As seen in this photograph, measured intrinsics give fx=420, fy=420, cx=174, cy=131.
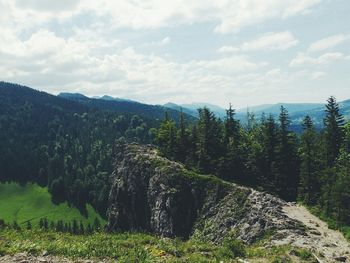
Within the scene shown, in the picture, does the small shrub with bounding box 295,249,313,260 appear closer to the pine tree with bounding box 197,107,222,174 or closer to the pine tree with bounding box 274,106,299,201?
the pine tree with bounding box 274,106,299,201

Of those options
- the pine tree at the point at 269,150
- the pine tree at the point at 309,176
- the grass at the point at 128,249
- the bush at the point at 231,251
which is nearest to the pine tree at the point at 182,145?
the pine tree at the point at 269,150

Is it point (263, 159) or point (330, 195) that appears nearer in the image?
point (330, 195)

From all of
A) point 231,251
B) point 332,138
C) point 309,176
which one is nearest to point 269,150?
point 332,138

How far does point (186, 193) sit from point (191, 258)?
181 ft

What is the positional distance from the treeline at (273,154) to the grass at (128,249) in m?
42.8

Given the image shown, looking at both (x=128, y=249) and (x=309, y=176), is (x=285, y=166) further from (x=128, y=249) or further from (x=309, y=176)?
(x=128, y=249)

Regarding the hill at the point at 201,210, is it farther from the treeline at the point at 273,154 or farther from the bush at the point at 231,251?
the treeline at the point at 273,154

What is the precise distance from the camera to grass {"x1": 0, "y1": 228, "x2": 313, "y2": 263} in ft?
73.3

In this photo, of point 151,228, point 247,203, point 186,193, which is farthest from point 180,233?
point 247,203

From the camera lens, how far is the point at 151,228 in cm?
8881

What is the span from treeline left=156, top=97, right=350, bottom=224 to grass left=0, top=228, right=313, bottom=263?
42.8m

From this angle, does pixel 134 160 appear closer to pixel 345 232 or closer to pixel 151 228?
pixel 151 228

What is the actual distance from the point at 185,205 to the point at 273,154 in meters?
25.4

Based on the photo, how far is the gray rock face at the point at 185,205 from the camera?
53.6 meters
